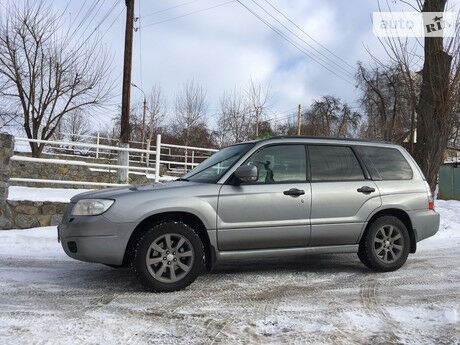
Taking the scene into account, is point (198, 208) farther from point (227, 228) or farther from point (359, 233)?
point (359, 233)

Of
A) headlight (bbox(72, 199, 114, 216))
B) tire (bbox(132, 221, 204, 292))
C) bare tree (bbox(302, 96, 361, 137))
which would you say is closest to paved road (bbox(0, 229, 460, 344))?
tire (bbox(132, 221, 204, 292))

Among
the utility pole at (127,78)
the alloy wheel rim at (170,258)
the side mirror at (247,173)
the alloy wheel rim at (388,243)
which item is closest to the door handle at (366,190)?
the alloy wheel rim at (388,243)

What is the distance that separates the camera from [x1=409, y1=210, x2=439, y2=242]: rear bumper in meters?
6.17

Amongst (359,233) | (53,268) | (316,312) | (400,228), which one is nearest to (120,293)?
(53,268)

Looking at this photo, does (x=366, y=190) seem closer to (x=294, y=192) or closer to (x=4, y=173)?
(x=294, y=192)

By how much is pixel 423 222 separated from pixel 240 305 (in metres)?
3.05

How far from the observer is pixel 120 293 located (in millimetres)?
4973

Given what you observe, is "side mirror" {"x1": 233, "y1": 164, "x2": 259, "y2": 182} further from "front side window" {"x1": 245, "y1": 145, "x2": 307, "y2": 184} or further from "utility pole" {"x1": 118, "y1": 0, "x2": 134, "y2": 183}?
"utility pole" {"x1": 118, "y1": 0, "x2": 134, "y2": 183}

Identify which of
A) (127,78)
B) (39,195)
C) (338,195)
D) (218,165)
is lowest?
(39,195)

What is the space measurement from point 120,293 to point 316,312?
2.08 m

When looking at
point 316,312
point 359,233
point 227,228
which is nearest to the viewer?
point 316,312

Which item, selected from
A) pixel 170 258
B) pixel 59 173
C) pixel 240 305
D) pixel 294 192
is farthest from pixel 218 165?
pixel 59 173

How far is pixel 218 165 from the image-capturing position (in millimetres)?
5777

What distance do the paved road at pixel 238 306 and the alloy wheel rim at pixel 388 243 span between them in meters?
0.23
